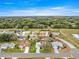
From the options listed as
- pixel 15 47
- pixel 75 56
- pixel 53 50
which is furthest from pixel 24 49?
pixel 75 56

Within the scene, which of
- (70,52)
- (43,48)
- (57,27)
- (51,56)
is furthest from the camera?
(57,27)

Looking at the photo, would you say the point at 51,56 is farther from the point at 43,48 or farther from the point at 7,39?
the point at 7,39

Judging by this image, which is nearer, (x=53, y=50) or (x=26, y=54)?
(x=26, y=54)

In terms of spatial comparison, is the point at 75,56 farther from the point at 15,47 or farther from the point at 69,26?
the point at 69,26

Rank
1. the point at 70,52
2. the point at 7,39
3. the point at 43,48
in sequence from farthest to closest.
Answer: the point at 7,39 < the point at 43,48 < the point at 70,52

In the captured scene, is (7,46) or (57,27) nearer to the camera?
(7,46)

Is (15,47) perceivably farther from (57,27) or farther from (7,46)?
(57,27)

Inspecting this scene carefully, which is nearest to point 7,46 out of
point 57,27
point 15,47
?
point 15,47

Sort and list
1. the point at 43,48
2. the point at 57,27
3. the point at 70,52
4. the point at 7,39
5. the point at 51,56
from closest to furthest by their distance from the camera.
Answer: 1. the point at 51,56
2. the point at 70,52
3. the point at 43,48
4. the point at 7,39
5. the point at 57,27
